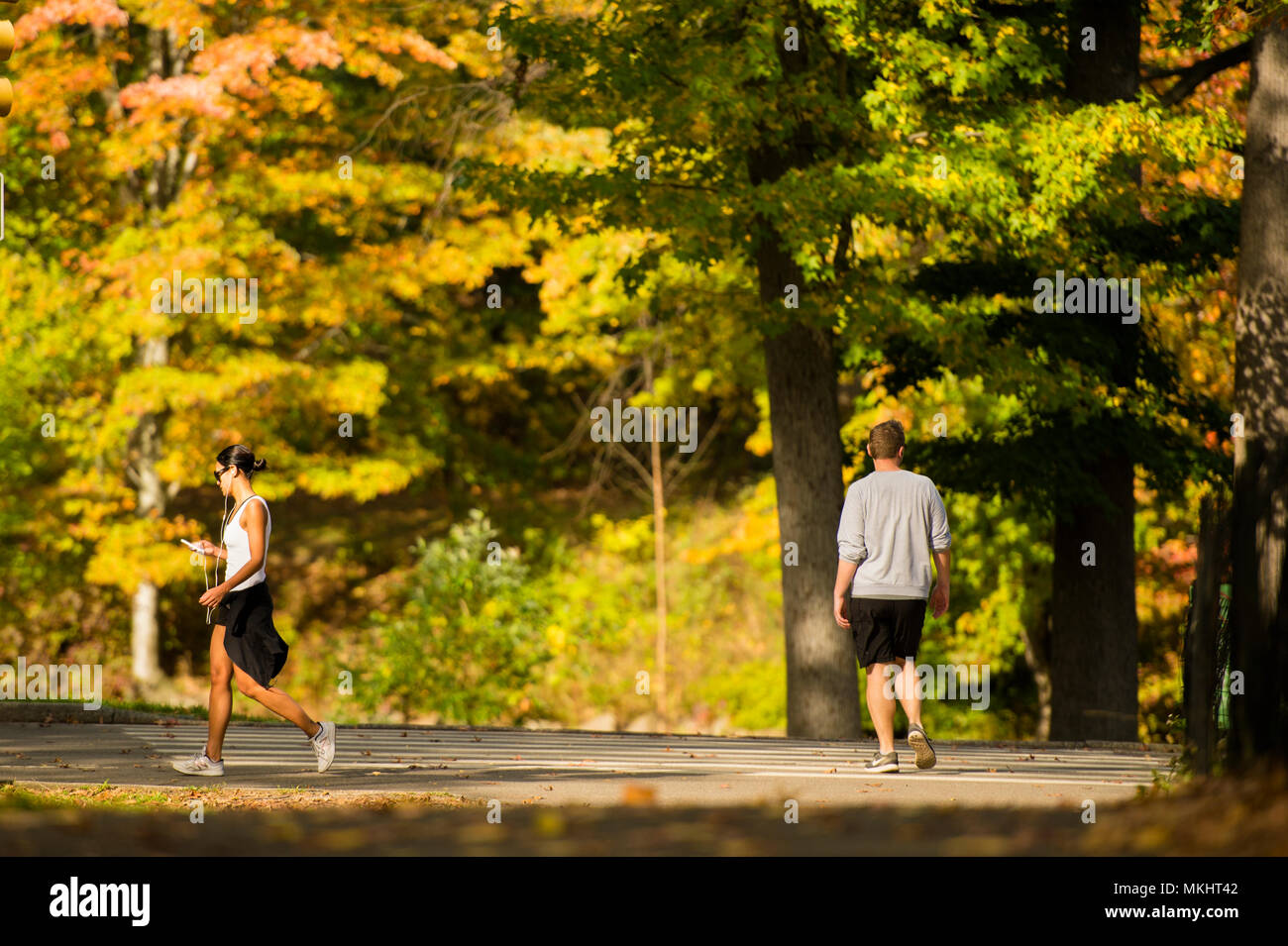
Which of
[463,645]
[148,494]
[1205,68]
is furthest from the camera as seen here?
[148,494]

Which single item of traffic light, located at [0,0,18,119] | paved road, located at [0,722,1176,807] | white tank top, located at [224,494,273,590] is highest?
traffic light, located at [0,0,18,119]

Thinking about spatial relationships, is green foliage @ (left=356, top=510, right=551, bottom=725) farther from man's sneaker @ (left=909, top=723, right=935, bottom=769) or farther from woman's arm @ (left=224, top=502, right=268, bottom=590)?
man's sneaker @ (left=909, top=723, right=935, bottom=769)

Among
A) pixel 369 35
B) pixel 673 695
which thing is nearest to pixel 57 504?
pixel 369 35

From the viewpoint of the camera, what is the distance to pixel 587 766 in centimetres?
988

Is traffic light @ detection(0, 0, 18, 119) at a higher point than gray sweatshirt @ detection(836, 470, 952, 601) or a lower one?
higher

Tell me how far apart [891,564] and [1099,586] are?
22.5 feet

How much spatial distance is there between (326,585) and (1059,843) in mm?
21864

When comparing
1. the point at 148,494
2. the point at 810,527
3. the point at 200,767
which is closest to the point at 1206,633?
the point at 200,767

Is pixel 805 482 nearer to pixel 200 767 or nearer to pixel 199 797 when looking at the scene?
pixel 200 767

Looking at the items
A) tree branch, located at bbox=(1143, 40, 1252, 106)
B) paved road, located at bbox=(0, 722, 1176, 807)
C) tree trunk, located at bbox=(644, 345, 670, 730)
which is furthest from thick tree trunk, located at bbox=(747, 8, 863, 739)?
tree trunk, located at bbox=(644, 345, 670, 730)

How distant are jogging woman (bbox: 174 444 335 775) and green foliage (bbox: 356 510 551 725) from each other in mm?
9897

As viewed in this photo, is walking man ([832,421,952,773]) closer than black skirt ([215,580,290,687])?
No

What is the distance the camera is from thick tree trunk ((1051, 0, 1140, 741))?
15016mm
